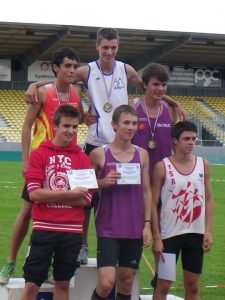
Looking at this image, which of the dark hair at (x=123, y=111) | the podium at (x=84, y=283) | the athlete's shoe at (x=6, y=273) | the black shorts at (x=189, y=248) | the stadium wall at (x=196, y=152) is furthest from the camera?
the stadium wall at (x=196, y=152)

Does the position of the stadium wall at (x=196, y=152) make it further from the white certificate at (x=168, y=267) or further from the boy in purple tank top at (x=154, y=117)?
the white certificate at (x=168, y=267)

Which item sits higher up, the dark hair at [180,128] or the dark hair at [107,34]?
the dark hair at [107,34]

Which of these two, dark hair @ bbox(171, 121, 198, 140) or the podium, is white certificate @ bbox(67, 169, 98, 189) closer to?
dark hair @ bbox(171, 121, 198, 140)

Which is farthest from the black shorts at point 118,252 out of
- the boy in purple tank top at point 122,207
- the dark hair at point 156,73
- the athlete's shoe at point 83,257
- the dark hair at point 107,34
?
the dark hair at point 107,34

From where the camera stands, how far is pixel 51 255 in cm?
485

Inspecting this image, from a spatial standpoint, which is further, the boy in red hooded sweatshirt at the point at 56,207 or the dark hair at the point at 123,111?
the dark hair at the point at 123,111

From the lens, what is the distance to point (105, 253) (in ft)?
16.3

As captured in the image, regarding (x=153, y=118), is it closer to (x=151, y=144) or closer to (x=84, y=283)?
(x=151, y=144)

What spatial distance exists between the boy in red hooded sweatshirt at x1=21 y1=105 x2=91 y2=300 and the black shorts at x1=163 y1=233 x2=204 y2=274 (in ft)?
2.39

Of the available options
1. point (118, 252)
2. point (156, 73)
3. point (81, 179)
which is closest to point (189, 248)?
point (118, 252)

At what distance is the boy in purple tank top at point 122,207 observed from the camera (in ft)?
16.4

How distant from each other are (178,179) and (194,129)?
0.40 m

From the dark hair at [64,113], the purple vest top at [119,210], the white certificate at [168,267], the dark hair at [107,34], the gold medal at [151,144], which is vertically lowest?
the white certificate at [168,267]

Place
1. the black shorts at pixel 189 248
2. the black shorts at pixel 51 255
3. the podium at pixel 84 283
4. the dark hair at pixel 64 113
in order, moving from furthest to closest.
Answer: the podium at pixel 84 283 < the black shorts at pixel 189 248 < the dark hair at pixel 64 113 < the black shorts at pixel 51 255
